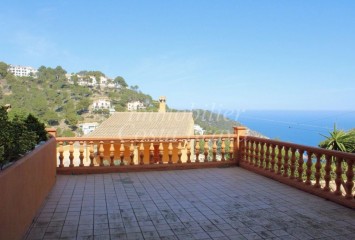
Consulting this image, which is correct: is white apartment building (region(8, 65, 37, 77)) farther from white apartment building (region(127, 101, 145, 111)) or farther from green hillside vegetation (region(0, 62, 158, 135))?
white apartment building (region(127, 101, 145, 111))

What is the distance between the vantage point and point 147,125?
14.4m

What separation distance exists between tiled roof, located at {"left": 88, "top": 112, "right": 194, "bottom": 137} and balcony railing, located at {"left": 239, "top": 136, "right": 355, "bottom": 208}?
6.18 m

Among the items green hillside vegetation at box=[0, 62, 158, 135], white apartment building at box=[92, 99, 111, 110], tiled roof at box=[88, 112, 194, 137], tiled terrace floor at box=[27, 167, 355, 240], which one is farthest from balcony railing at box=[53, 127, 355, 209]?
white apartment building at box=[92, 99, 111, 110]

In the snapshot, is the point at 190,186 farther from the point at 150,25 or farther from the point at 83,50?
the point at 83,50

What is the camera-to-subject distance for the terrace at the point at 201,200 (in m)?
3.19

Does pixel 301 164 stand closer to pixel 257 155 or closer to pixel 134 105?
pixel 257 155

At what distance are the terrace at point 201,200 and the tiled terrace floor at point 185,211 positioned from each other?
0.04ft

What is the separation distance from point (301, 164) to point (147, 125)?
10.1 metres

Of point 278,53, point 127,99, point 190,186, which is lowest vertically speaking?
point 190,186

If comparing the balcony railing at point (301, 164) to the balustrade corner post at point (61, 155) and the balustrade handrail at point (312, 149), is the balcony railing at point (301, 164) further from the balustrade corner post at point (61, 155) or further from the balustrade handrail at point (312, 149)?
the balustrade corner post at point (61, 155)

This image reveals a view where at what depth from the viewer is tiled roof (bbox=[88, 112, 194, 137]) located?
13.2m

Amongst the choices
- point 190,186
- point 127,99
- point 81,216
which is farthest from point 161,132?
point 127,99

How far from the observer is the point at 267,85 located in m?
22.8

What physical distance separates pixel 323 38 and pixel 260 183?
1584 centimetres
